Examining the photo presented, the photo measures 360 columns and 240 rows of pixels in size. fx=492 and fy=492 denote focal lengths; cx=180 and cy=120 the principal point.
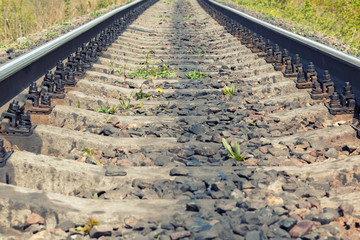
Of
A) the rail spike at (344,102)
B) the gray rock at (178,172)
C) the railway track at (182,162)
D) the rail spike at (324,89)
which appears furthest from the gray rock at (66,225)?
the rail spike at (324,89)

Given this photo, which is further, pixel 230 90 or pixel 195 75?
pixel 195 75

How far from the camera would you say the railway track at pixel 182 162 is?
2.28m


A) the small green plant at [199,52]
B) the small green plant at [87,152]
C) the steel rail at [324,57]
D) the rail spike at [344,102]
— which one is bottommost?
the small green plant at [87,152]

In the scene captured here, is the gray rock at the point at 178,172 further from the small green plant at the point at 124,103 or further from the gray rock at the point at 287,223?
the small green plant at the point at 124,103

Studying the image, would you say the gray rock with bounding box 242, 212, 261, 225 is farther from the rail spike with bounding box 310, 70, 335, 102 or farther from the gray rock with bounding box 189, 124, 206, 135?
the rail spike with bounding box 310, 70, 335, 102

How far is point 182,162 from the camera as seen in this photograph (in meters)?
3.14

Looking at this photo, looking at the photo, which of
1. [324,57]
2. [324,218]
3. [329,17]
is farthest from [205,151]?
[329,17]

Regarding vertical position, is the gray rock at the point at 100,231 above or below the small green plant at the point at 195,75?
below

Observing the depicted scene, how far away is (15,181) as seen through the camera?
2.73m

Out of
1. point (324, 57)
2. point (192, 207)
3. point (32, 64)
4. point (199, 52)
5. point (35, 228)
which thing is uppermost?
point (324, 57)

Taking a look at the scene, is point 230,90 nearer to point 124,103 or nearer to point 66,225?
point 124,103

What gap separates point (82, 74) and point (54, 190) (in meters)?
2.36

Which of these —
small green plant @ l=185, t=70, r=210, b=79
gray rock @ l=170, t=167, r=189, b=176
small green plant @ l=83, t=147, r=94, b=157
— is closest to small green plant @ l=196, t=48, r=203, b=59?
small green plant @ l=185, t=70, r=210, b=79

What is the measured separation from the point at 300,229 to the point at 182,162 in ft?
3.66
